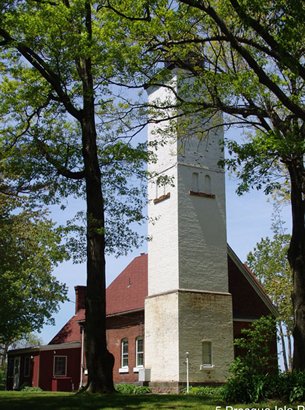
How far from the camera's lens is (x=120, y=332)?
106ft

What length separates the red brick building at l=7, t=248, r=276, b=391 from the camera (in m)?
30.5

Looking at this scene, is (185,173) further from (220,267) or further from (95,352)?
(95,352)

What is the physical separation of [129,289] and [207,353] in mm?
7459

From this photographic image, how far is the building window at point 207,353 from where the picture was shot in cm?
2753

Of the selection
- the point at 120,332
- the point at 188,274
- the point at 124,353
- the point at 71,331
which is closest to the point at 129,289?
the point at 120,332

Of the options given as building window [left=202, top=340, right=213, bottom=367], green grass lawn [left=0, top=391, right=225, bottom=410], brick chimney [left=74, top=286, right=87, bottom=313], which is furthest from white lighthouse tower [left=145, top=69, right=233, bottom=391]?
green grass lawn [left=0, top=391, right=225, bottom=410]

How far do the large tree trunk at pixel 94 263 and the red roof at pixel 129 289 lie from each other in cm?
1518

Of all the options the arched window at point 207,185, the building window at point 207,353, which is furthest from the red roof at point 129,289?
the arched window at point 207,185

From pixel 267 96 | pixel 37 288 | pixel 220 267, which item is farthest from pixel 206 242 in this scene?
pixel 37 288

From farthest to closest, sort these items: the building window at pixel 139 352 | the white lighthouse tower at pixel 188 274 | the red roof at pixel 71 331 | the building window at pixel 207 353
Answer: the red roof at pixel 71 331
the building window at pixel 139 352
the building window at pixel 207 353
the white lighthouse tower at pixel 188 274

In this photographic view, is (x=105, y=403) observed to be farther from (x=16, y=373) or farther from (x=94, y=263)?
(x=16, y=373)

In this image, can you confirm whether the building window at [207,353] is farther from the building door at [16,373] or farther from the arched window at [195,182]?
the building door at [16,373]

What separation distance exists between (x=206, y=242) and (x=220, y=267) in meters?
1.50

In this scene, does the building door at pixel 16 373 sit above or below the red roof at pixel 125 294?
below
